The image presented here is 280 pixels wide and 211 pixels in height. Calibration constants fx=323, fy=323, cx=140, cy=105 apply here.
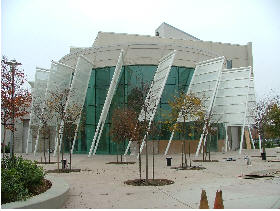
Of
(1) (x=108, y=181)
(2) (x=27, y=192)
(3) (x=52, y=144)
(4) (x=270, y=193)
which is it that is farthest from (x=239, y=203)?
(3) (x=52, y=144)

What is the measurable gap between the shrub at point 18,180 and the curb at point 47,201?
32cm

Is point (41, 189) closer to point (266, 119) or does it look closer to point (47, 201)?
point (47, 201)

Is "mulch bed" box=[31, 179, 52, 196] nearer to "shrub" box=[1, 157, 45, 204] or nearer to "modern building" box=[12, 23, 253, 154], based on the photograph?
"shrub" box=[1, 157, 45, 204]

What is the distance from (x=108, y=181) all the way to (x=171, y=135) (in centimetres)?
1980

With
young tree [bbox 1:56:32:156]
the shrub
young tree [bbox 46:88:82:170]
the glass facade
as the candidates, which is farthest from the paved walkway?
the glass facade

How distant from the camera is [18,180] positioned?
28.5ft

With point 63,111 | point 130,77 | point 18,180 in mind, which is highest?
point 130,77

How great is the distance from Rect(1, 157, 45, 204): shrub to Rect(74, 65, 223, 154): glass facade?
23.5 m

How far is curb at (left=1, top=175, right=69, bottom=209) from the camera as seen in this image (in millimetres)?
7395

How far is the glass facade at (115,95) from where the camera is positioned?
112 ft

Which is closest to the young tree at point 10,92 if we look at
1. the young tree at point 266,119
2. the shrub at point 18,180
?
the shrub at point 18,180

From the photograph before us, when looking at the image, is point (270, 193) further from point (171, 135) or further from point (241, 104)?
point (241, 104)

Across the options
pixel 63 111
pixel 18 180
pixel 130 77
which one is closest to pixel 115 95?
pixel 130 77

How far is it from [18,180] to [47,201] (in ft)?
4.14
